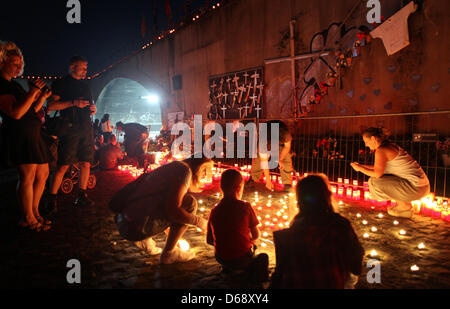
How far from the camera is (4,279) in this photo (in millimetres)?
2967

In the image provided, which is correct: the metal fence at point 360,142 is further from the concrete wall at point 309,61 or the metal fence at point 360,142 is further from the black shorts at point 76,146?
the black shorts at point 76,146

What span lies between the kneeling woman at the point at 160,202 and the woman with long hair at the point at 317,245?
122cm

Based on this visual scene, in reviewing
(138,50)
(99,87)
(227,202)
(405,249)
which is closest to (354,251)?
(227,202)

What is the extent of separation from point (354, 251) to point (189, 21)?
47.2 ft

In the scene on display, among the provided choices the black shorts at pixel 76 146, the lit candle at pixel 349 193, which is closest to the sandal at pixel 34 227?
the black shorts at pixel 76 146

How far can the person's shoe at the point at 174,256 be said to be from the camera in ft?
10.9

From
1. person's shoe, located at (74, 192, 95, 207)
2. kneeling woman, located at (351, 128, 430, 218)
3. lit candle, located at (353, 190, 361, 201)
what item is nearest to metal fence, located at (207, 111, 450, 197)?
lit candle, located at (353, 190, 361, 201)

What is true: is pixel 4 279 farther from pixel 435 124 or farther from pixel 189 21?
pixel 189 21

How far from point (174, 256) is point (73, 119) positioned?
3352 mm

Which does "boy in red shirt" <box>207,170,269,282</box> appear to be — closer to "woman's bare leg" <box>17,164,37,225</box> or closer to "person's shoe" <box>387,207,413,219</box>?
"woman's bare leg" <box>17,164,37,225</box>

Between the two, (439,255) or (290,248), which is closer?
(290,248)

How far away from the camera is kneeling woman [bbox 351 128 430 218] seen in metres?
4.70

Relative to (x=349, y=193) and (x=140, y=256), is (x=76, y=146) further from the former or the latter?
(x=349, y=193)

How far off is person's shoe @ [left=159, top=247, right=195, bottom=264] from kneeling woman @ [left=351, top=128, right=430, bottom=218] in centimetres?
347
